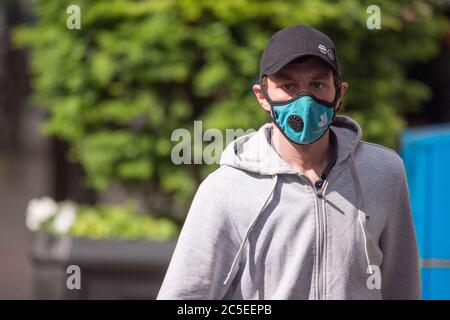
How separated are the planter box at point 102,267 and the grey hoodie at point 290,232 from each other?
140 inches

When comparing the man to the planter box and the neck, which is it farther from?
the planter box

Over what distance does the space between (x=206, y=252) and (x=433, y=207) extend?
2991mm

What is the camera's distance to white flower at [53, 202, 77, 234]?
269 inches

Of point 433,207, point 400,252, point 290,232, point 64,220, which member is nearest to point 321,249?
point 290,232

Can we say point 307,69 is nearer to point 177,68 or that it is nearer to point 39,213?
point 177,68

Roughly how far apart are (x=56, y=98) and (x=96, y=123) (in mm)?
388

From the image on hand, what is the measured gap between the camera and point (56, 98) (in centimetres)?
742

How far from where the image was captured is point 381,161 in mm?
2857

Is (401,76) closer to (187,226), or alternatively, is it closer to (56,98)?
(56,98)

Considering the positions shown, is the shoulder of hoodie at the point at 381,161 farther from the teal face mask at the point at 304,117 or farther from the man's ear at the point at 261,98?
the man's ear at the point at 261,98

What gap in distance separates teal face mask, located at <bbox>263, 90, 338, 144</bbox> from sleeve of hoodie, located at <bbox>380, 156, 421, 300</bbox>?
0.27m

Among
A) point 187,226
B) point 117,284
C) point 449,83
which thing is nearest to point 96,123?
point 117,284

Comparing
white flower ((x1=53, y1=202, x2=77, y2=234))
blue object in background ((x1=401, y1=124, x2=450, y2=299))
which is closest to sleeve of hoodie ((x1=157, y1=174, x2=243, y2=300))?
blue object in background ((x1=401, y1=124, x2=450, y2=299))
